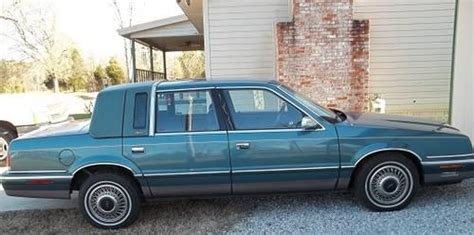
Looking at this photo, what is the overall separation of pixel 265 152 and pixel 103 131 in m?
1.72

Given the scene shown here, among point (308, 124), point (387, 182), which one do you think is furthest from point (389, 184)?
point (308, 124)

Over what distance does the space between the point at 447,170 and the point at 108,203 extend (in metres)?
3.66

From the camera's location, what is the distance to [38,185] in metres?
4.77

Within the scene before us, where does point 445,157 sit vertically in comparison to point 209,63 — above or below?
below

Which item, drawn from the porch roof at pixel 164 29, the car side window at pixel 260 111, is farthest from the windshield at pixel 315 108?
the porch roof at pixel 164 29

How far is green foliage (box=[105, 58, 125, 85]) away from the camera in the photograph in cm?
3814

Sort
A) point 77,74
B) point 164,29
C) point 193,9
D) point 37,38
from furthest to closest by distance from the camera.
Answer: point 77,74 → point 37,38 → point 164,29 → point 193,9

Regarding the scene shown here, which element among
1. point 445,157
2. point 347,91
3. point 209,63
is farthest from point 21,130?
point 445,157


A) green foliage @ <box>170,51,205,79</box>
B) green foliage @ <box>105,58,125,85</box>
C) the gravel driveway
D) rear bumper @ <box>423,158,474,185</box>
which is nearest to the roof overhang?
the gravel driveway

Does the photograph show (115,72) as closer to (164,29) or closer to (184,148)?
(164,29)

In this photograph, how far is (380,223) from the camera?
4.61 metres

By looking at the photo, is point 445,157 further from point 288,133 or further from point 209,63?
point 209,63

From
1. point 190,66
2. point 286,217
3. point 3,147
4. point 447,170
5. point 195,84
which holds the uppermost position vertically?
point 195,84

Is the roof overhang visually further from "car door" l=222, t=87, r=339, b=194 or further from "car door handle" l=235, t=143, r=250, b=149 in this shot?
"car door handle" l=235, t=143, r=250, b=149
